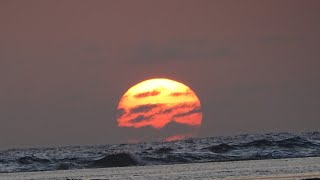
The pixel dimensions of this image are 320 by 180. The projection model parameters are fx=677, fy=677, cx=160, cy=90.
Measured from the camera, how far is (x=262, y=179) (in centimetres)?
2698

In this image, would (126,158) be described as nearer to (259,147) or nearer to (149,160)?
(149,160)

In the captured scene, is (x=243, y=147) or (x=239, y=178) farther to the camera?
(x=243, y=147)

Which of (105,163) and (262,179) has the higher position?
(105,163)

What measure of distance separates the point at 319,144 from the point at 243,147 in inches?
363

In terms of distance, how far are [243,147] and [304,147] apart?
360 inches

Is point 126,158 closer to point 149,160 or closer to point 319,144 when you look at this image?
point 149,160

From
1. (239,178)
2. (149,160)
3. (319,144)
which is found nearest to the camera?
(239,178)

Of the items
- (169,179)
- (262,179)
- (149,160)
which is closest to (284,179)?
(262,179)

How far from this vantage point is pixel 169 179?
1249 inches

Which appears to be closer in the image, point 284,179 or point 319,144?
point 284,179

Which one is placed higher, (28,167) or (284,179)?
(28,167)

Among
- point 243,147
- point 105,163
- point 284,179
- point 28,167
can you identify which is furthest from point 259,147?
point 284,179

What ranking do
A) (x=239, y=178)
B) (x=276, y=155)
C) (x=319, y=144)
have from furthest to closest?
1. (x=319, y=144)
2. (x=276, y=155)
3. (x=239, y=178)

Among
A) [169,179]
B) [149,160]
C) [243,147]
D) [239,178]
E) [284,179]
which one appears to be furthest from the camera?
[243,147]
